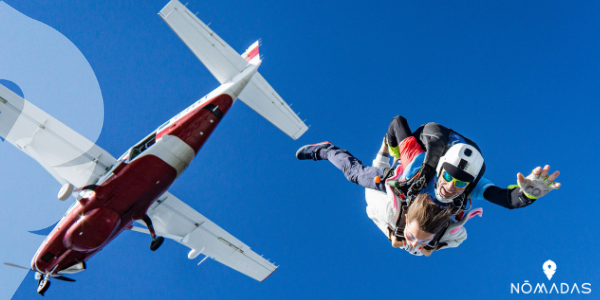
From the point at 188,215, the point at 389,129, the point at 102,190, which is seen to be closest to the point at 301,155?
the point at 389,129

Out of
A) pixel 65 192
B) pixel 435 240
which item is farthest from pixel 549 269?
pixel 65 192

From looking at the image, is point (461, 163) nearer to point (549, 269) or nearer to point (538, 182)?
point (538, 182)

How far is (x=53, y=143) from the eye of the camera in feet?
40.2

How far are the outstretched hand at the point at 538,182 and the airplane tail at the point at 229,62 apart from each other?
894 centimetres

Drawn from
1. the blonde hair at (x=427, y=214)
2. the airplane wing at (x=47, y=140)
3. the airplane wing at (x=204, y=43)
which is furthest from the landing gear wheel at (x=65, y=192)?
the blonde hair at (x=427, y=214)

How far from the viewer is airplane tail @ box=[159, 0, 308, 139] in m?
11.7

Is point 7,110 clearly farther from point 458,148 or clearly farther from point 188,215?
point 458,148

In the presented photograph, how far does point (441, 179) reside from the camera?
16.1 ft

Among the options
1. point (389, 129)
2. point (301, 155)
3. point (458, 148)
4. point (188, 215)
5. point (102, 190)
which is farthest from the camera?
point (188, 215)

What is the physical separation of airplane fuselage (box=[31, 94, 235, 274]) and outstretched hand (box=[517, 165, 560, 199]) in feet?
30.8

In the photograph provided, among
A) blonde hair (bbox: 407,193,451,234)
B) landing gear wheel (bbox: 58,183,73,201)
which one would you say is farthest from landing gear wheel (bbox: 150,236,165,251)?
blonde hair (bbox: 407,193,451,234)

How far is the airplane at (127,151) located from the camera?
1096 centimetres

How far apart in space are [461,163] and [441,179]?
1.09ft

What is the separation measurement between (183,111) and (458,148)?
9.83 m
